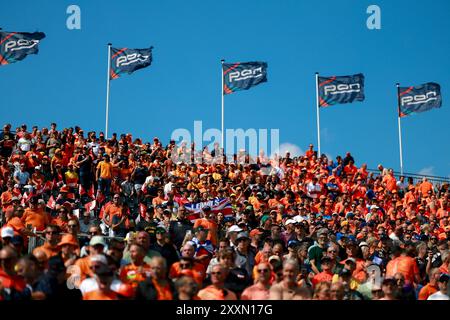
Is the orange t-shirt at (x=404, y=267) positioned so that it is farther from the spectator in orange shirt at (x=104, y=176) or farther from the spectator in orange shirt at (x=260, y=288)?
the spectator in orange shirt at (x=104, y=176)

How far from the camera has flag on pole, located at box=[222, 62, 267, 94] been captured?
104 feet

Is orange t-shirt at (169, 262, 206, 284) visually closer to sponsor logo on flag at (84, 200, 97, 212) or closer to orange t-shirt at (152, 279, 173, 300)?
orange t-shirt at (152, 279, 173, 300)

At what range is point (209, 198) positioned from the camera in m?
18.8

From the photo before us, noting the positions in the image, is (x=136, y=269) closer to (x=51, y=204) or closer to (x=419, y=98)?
(x=51, y=204)

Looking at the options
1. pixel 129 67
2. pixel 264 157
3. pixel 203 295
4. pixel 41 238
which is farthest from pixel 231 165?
pixel 203 295

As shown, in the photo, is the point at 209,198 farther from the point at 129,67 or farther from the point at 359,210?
the point at 129,67

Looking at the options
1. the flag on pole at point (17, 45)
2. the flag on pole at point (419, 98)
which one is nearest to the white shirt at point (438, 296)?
the flag on pole at point (17, 45)

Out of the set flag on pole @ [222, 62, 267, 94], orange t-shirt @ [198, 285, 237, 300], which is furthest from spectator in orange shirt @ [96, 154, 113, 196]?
flag on pole @ [222, 62, 267, 94]

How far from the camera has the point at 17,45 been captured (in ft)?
87.3

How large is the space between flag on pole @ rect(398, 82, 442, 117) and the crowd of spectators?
7.40 metres

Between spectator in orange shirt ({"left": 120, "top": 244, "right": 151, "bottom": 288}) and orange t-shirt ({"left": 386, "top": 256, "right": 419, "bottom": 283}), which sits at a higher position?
spectator in orange shirt ({"left": 120, "top": 244, "right": 151, "bottom": 288})

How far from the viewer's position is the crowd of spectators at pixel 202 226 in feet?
27.6
